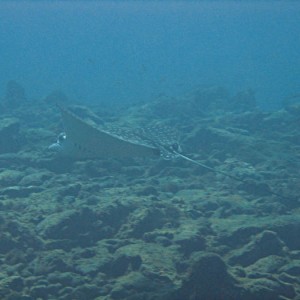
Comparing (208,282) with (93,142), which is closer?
(208,282)

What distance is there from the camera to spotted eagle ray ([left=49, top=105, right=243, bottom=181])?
381 inches

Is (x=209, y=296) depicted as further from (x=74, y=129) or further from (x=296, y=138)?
(x=296, y=138)

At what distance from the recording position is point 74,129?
10.1m

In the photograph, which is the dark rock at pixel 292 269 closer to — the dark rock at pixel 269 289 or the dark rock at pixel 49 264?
the dark rock at pixel 269 289

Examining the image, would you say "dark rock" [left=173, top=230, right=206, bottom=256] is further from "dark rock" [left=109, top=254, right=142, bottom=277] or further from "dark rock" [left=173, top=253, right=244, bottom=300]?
"dark rock" [left=173, top=253, right=244, bottom=300]

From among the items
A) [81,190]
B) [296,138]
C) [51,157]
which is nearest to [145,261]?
[81,190]

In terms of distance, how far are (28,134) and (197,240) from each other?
10474mm

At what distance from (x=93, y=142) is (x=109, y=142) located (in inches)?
17.2

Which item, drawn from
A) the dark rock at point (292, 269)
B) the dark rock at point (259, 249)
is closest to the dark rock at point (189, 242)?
the dark rock at point (259, 249)

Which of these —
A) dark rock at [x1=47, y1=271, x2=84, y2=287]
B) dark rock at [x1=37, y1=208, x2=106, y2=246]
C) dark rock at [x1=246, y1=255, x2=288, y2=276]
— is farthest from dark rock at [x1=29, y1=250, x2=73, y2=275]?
dark rock at [x1=246, y1=255, x2=288, y2=276]


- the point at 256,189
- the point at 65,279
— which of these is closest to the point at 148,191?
the point at 256,189

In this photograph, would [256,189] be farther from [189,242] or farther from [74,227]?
[74,227]

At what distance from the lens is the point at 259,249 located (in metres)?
6.81

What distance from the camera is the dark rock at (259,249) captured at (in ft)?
22.0
